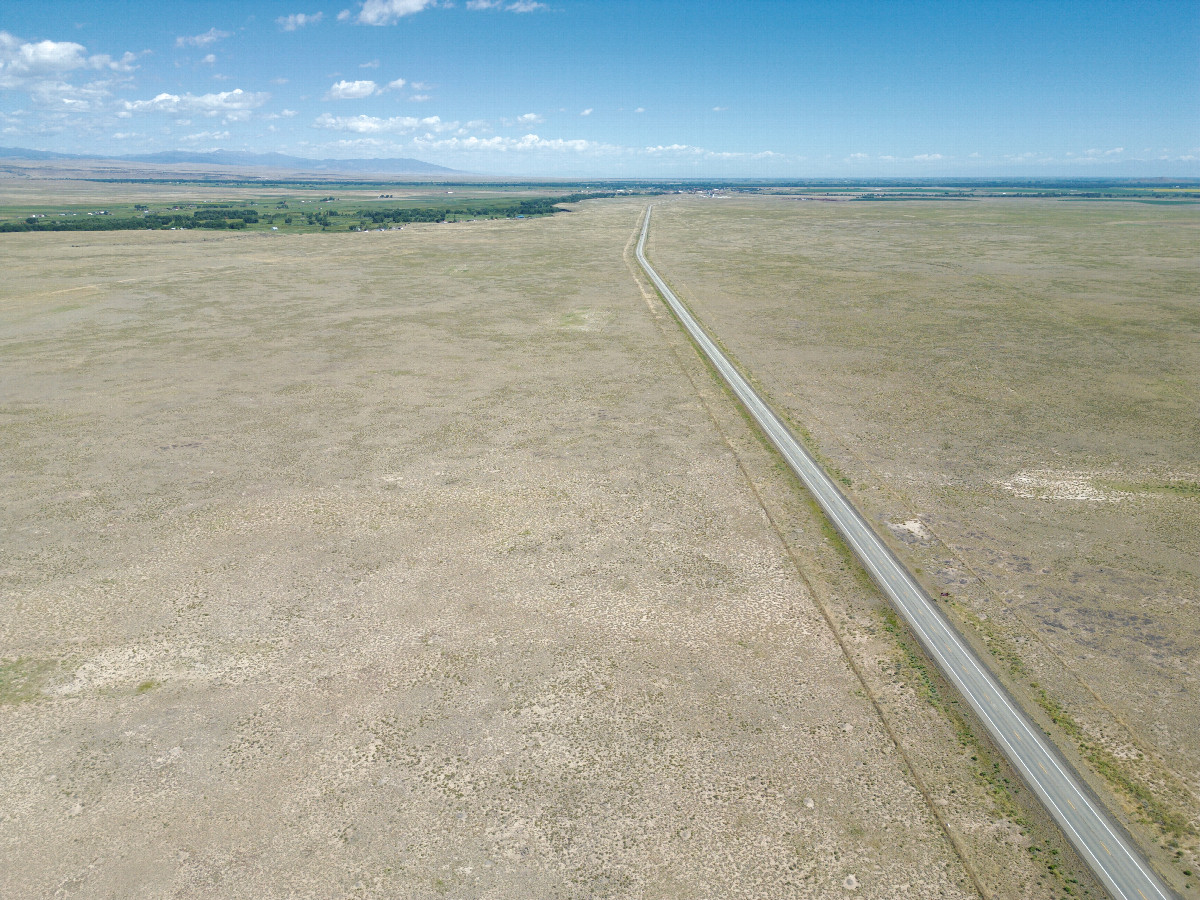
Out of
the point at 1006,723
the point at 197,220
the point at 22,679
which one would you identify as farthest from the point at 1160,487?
the point at 197,220

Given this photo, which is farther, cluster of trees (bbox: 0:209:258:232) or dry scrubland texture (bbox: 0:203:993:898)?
cluster of trees (bbox: 0:209:258:232)

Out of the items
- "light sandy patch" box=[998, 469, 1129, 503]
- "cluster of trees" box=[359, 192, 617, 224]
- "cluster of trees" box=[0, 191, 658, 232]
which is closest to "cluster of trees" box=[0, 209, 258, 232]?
"cluster of trees" box=[0, 191, 658, 232]

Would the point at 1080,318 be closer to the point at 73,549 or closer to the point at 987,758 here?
the point at 987,758

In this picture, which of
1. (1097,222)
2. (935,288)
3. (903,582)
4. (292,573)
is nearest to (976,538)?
(903,582)

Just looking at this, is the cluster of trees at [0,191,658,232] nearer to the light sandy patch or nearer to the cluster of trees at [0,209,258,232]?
the cluster of trees at [0,209,258,232]

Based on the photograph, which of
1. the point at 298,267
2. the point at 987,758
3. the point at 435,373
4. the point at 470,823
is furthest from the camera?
the point at 298,267

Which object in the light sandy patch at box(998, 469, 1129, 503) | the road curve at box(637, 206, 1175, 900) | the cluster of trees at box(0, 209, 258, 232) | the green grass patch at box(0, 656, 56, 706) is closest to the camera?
the road curve at box(637, 206, 1175, 900)
